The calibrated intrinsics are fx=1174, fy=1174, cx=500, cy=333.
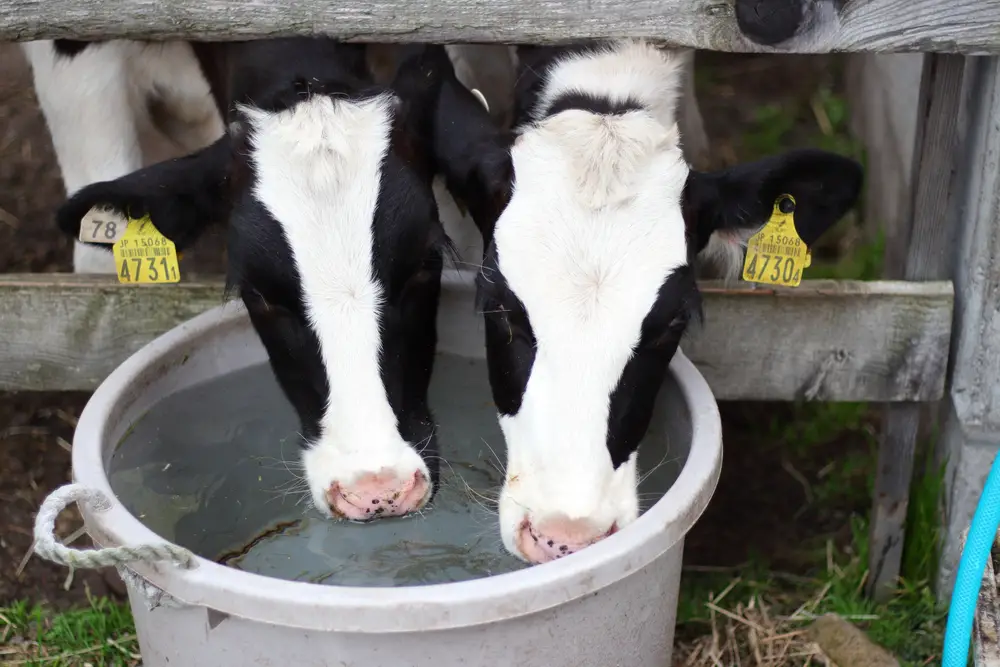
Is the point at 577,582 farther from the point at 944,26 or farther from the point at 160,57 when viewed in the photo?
the point at 160,57

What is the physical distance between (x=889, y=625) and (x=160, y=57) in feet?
8.37

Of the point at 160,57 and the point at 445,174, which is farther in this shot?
the point at 160,57

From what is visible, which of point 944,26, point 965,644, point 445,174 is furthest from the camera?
point 445,174

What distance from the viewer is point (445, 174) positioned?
104 inches

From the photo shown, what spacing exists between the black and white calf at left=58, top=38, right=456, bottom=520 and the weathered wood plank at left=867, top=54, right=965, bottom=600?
3.73 ft

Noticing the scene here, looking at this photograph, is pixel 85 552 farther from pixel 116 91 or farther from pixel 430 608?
pixel 116 91

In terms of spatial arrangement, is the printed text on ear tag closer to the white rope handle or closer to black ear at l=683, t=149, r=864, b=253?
the white rope handle

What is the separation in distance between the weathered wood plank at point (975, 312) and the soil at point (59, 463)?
26.7 inches

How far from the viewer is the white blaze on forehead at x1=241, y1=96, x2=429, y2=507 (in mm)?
2277

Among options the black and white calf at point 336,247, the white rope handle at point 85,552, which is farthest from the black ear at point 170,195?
the white rope handle at point 85,552

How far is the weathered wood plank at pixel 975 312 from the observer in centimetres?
255

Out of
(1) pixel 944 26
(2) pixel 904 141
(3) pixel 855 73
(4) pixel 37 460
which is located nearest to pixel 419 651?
(1) pixel 944 26

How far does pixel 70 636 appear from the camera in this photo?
2.99m

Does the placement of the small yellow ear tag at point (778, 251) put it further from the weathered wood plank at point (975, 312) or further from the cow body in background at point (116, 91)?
the cow body in background at point (116, 91)
